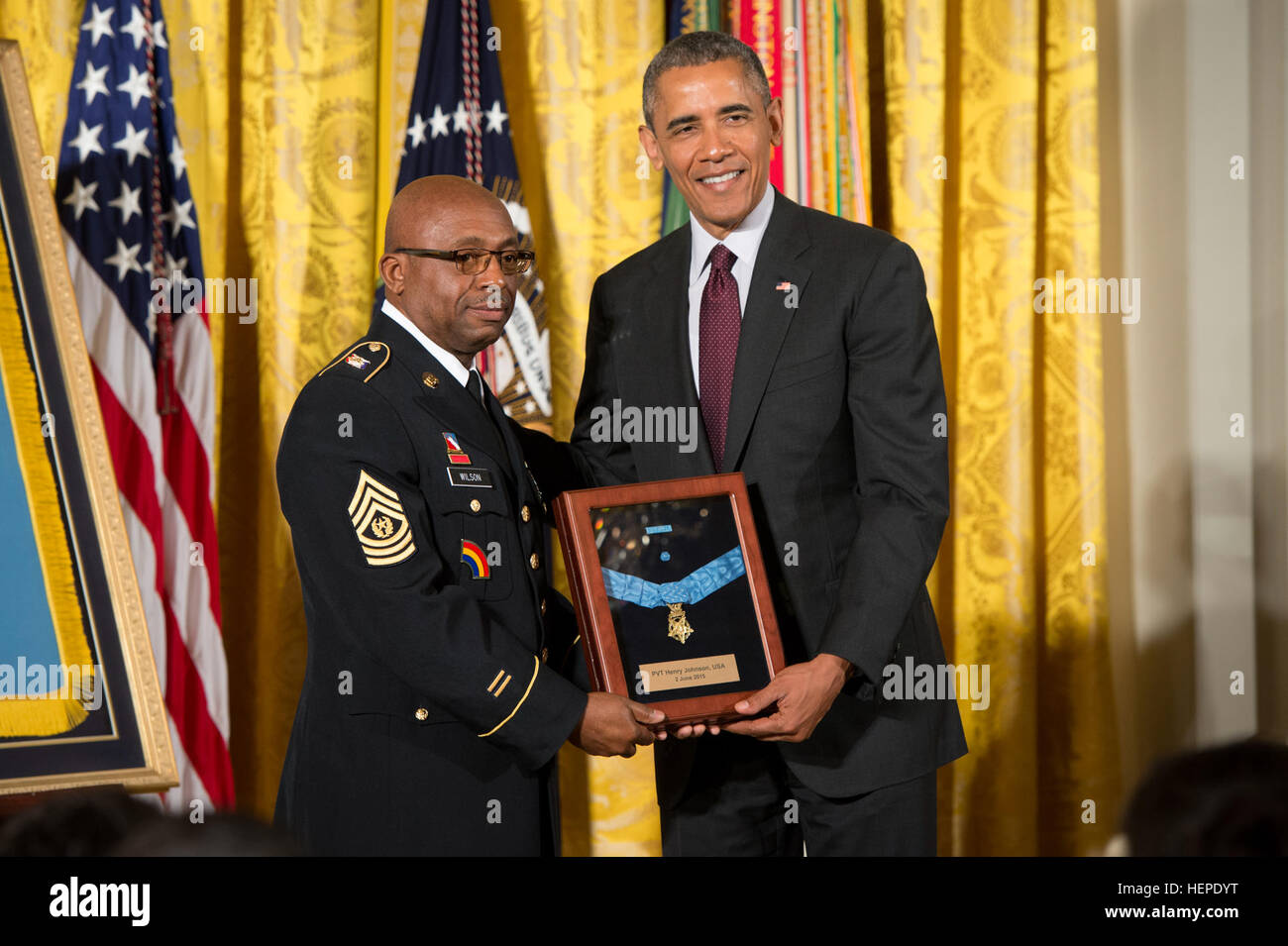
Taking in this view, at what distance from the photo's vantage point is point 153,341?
345 centimetres

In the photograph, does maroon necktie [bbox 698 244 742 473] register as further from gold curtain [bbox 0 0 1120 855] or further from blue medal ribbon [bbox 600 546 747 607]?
gold curtain [bbox 0 0 1120 855]

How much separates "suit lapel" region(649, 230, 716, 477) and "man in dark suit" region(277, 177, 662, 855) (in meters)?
0.33

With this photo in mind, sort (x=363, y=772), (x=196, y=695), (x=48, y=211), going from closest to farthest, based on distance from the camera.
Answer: (x=363, y=772) < (x=48, y=211) < (x=196, y=695)

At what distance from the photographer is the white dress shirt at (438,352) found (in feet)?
7.26

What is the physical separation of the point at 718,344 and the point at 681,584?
504 millimetres

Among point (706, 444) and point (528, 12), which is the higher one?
point (528, 12)

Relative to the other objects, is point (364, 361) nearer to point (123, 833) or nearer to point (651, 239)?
point (123, 833)

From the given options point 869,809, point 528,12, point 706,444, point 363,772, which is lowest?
point 869,809

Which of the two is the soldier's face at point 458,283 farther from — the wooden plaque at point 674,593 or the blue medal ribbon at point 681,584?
the blue medal ribbon at point 681,584

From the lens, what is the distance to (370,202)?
357 cm
